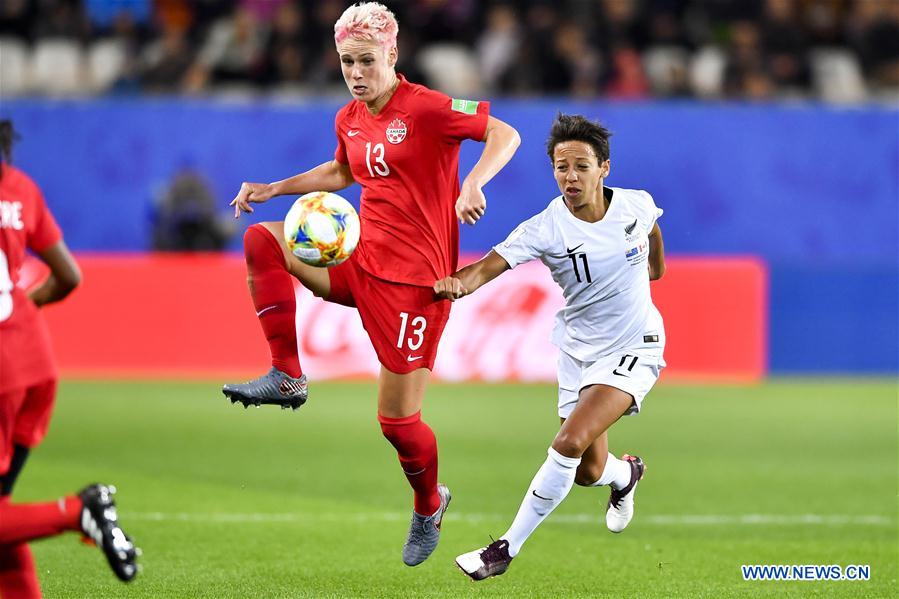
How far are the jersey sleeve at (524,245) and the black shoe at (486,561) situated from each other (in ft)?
4.41

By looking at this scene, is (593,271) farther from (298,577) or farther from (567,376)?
(298,577)

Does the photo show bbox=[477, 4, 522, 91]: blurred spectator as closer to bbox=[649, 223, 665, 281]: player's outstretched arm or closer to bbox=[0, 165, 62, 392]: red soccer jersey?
bbox=[649, 223, 665, 281]: player's outstretched arm

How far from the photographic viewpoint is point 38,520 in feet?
16.7

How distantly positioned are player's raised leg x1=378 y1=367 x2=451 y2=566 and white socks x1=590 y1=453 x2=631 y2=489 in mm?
A: 909

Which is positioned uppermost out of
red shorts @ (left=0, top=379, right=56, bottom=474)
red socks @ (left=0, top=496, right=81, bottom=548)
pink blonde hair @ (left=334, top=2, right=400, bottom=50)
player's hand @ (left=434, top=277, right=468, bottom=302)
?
pink blonde hair @ (left=334, top=2, right=400, bottom=50)

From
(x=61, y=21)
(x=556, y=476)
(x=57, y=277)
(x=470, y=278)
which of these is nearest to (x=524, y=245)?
(x=470, y=278)

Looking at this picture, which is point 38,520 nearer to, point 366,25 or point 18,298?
point 18,298

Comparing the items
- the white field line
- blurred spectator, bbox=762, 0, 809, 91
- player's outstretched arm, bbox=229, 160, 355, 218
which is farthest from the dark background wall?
player's outstretched arm, bbox=229, 160, 355, 218

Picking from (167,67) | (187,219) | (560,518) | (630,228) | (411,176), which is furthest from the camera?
(167,67)

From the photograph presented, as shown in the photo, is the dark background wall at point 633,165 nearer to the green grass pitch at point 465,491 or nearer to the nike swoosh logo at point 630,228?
the green grass pitch at point 465,491

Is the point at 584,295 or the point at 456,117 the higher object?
the point at 456,117

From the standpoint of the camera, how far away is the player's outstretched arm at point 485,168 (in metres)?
5.99

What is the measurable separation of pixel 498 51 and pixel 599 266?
453 inches

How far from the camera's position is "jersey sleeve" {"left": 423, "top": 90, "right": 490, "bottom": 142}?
667cm
